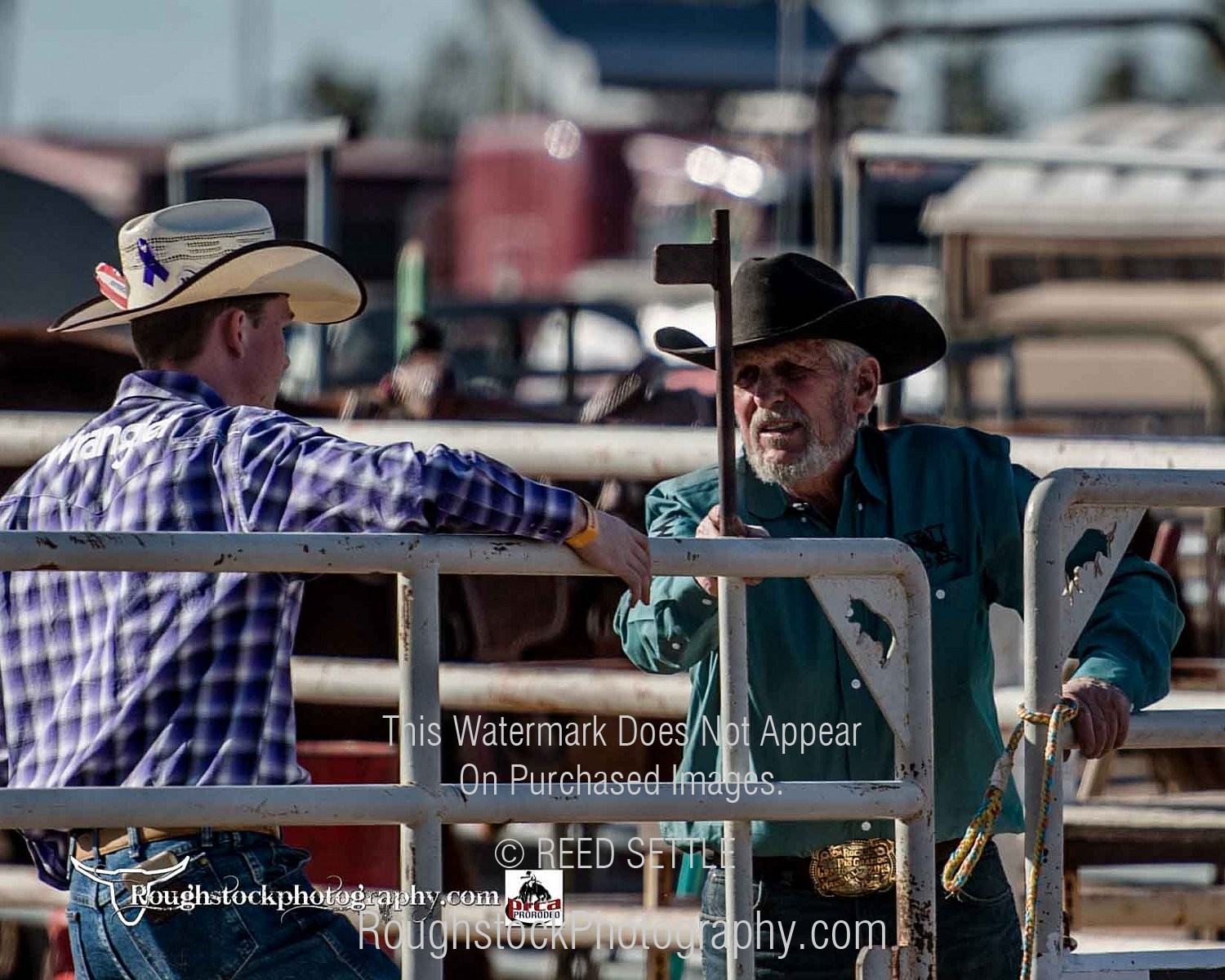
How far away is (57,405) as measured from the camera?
515 cm

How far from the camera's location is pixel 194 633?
258 cm

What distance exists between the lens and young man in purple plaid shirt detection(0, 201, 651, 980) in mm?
2529

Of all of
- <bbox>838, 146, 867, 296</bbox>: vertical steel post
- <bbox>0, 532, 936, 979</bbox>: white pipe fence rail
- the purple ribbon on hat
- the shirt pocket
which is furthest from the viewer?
<bbox>838, 146, 867, 296</bbox>: vertical steel post

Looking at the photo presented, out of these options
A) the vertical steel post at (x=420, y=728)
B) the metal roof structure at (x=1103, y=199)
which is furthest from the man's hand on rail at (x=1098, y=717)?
the metal roof structure at (x=1103, y=199)

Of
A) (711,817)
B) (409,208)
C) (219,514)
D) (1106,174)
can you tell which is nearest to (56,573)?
(219,514)

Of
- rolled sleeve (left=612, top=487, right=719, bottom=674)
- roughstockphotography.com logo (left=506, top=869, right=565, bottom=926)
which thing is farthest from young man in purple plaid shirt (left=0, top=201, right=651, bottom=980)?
roughstockphotography.com logo (left=506, top=869, right=565, bottom=926)

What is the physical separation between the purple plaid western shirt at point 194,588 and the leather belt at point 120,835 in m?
0.06

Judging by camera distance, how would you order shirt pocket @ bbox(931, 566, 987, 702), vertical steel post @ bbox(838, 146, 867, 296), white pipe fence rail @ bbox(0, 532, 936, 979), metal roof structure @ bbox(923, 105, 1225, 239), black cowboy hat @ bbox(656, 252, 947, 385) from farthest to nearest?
metal roof structure @ bbox(923, 105, 1225, 239), vertical steel post @ bbox(838, 146, 867, 296), black cowboy hat @ bbox(656, 252, 947, 385), shirt pocket @ bbox(931, 566, 987, 702), white pipe fence rail @ bbox(0, 532, 936, 979)

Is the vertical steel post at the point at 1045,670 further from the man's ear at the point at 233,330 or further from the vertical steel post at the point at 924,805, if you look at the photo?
the man's ear at the point at 233,330

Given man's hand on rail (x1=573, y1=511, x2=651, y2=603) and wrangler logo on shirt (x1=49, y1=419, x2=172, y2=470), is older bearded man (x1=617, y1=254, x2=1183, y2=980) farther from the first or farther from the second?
wrangler logo on shirt (x1=49, y1=419, x2=172, y2=470)

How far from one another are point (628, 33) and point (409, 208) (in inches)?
529

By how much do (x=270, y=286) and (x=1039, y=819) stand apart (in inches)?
52.2

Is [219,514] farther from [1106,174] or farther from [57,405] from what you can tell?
[1106,174]

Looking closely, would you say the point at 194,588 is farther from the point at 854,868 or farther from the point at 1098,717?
the point at 1098,717
